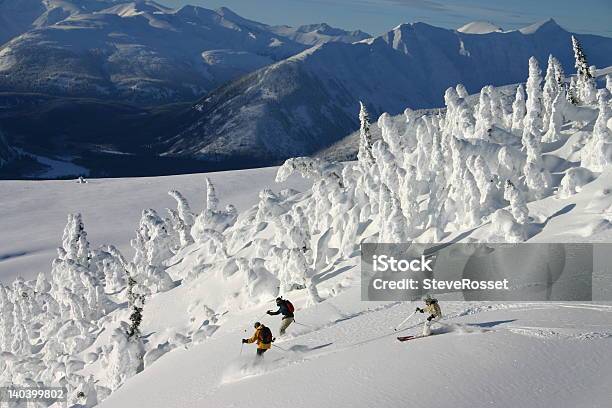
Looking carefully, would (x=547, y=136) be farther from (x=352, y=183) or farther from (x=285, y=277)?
(x=285, y=277)

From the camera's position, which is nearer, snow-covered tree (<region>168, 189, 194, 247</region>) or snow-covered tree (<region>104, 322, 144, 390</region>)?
snow-covered tree (<region>104, 322, 144, 390</region>)

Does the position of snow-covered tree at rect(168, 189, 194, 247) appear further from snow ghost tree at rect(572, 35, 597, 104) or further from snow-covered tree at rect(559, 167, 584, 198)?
snow-covered tree at rect(559, 167, 584, 198)

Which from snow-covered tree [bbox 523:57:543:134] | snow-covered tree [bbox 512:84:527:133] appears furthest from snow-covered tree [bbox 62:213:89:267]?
snow-covered tree [bbox 523:57:543:134]

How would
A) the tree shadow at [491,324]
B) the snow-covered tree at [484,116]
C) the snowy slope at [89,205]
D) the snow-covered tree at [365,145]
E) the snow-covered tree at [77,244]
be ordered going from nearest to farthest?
the tree shadow at [491,324], the snow-covered tree at [484,116], the snow-covered tree at [365,145], the snow-covered tree at [77,244], the snowy slope at [89,205]

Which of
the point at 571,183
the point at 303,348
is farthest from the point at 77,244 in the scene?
the point at 571,183

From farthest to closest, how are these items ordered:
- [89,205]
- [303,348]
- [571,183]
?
1. [89,205]
2. [571,183]
3. [303,348]

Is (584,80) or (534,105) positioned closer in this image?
(534,105)

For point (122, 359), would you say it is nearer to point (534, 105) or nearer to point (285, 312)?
point (285, 312)

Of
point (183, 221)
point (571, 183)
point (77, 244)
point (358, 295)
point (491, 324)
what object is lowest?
point (77, 244)

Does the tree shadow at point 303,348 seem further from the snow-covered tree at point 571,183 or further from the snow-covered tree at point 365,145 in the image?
the snow-covered tree at point 365,145


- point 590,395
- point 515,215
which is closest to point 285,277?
point 515,215

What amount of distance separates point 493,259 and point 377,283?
4.54 metres

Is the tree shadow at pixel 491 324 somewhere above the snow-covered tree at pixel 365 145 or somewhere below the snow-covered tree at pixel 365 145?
below

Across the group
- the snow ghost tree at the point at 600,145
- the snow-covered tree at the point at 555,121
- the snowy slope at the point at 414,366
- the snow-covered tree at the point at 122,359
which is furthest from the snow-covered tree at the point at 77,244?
the snow ghost tree at the point at 600,145
